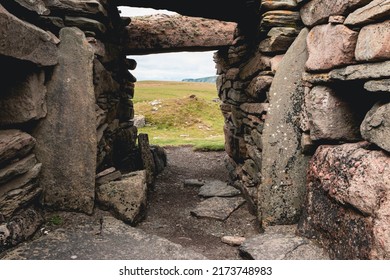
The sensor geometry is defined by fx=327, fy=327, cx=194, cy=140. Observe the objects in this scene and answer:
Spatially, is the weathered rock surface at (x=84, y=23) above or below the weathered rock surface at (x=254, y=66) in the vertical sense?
above

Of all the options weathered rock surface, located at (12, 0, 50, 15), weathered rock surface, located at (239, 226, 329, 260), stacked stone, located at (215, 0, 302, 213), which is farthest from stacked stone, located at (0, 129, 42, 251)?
stacked stone, located at (215, 0, 302, 213)

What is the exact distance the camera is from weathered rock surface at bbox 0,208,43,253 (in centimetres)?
350

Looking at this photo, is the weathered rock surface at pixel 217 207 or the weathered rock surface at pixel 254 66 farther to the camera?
the weathered rock surface at pixel 217 207

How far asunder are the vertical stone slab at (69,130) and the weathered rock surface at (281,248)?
2312 mm

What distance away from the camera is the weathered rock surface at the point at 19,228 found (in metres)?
3.50

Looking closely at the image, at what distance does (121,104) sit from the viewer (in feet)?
23.7

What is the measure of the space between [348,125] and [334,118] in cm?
18

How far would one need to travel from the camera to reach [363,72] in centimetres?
318

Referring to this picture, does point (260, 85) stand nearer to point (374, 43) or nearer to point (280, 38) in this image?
point (280, 38)

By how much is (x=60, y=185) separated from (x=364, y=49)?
3.99 m

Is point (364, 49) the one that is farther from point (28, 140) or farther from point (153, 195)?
point (153, 195)

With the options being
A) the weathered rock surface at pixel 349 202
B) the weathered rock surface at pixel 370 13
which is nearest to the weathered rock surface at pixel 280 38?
the weathered rock surface at pixel 370 13

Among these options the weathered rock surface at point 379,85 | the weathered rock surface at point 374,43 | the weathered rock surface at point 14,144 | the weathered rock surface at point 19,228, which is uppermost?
the weathered rock surface at point 374,43

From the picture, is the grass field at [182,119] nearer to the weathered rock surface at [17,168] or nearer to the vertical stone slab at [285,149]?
the vertical stone slab at [285,149]
